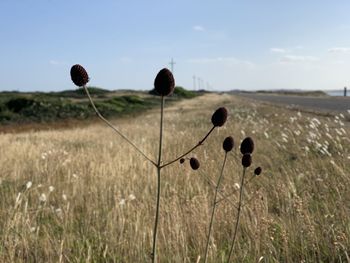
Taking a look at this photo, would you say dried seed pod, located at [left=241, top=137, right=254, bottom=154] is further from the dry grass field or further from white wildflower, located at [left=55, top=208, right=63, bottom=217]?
white wildflower, located at [left=55, top=208, right=63, bottom=217]

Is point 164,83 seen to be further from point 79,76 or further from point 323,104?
point 323,104

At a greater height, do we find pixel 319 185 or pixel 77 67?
pixel 77 67

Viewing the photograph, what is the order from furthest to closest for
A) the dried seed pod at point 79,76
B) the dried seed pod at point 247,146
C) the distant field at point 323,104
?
the distant field at point 323,104 → the dried seed pod at point 247,146 → the dried seed pod at point 79,76

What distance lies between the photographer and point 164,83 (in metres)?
1.59

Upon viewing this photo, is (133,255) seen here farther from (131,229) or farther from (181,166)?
(181,166)

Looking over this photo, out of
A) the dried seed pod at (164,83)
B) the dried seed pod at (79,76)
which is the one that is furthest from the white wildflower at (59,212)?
the dried seed pod at (164,83)

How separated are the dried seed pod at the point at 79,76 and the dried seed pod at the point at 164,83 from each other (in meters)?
0.27

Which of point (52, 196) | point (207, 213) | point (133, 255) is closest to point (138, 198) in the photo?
point (52, 196)

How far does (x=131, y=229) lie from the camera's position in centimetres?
384

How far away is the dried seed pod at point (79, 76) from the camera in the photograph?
171cm

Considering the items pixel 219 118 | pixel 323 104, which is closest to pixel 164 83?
pixel 219 118

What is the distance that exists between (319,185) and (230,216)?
1598 millimetres

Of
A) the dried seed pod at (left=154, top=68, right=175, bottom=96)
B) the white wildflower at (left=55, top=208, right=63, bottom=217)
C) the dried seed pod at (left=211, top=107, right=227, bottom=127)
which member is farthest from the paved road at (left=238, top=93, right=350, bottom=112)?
the dried seed pod at (left=154, top=68, right=175, bottom=96)

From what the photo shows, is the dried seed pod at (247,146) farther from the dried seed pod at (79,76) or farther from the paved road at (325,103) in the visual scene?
the paved road at (325,103)
